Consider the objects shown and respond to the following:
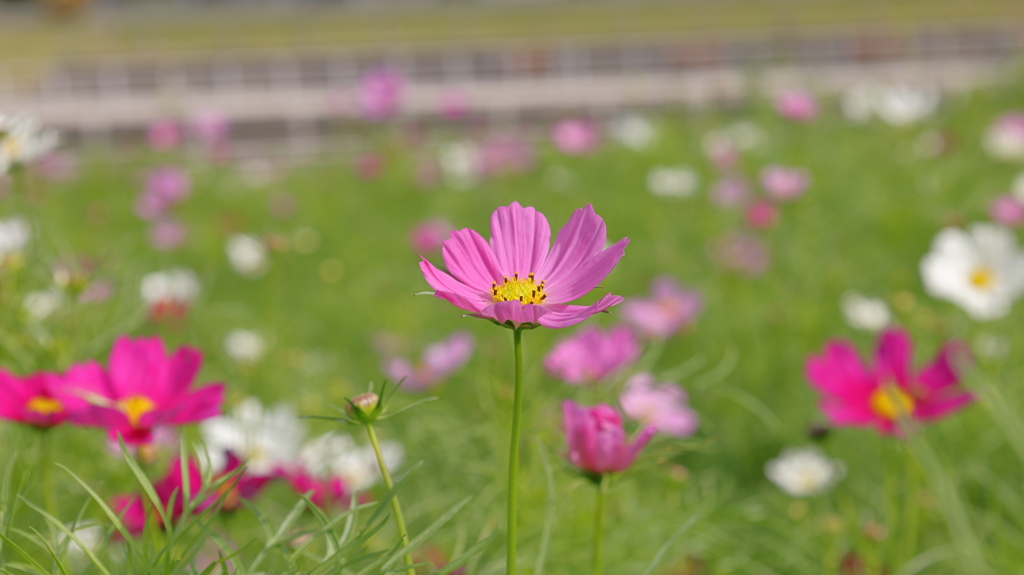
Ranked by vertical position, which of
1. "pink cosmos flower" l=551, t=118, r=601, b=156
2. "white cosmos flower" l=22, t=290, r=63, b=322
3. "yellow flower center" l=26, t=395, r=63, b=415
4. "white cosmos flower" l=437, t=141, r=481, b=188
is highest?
"pink cosmos flower" l=551, t=118, r=601, b=156

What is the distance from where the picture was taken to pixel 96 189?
123 inches

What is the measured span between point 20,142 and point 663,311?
863mm

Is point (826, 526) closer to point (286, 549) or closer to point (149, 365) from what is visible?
point (286, 549)

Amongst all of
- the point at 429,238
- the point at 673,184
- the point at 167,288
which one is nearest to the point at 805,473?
the point at 429,238

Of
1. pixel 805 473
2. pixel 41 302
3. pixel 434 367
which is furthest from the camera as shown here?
pixel 41 302

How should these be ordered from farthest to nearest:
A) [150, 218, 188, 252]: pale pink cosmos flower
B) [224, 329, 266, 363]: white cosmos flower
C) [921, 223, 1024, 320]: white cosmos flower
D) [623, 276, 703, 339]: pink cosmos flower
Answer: [150, 218, 188, 252]: pale pink cosmos flower, [224, 329, 266, 363]: white cosmos flower, [623, 276, 703, 339]: pink cosmos flower, [921, 223, 1024, 320]: white cosmos flower

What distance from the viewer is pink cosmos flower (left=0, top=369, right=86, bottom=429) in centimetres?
50

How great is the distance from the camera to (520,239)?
1.25ft

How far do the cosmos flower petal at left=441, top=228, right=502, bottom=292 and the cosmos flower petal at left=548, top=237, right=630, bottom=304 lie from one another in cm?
3

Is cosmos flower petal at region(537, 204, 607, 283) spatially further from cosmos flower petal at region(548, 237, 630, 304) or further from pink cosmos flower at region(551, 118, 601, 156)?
pink cosmos flower at region(551, 118, 601, 156)

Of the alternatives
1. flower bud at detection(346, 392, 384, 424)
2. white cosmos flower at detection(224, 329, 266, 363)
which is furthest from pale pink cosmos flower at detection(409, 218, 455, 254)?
flower bud at detection(346, 392, 384, 424)

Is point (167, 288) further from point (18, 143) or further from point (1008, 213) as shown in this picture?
point (1008, 213)

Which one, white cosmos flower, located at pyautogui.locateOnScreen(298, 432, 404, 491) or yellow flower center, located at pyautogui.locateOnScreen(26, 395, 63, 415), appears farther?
white cosmos flower, located at pyautogui.locateOnScreen(298, 432, 404, 491)

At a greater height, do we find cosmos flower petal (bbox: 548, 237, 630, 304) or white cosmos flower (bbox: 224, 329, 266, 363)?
cosmos flower petal (bbox: 548, 237, 630, 304)
